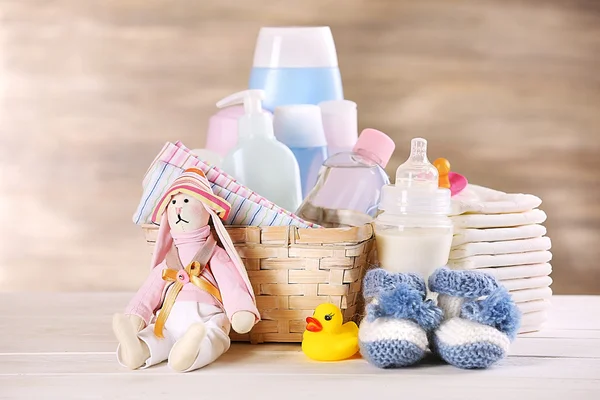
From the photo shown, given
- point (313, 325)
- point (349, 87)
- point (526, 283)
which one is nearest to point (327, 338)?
point (313, 325)

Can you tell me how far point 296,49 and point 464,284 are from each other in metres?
0.39

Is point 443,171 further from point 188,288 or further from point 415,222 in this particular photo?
point 188,288

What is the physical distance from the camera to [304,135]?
3.02ft

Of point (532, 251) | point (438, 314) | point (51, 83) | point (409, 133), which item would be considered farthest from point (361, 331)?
point (51, 83)

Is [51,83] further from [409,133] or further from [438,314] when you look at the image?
[438,314]

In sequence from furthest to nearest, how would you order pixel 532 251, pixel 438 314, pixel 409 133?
pixel 409 133
pixel 532 251
pixel 438 314

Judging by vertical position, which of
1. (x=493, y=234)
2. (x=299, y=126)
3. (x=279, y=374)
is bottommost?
(x=279, y=374)

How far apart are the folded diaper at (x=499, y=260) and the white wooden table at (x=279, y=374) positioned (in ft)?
0.24

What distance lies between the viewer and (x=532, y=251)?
2.81 ft

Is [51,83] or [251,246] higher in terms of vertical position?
[51,83]

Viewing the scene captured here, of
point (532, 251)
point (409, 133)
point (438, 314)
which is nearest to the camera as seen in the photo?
point (438, 314)

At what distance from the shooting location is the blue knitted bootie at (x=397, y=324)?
2.34 feet

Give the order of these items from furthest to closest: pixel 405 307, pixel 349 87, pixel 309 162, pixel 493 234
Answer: pixel 349 87
pixel 309 162
pixel 493 234
pixel 405 307

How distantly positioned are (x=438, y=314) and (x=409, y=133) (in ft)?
2.15
